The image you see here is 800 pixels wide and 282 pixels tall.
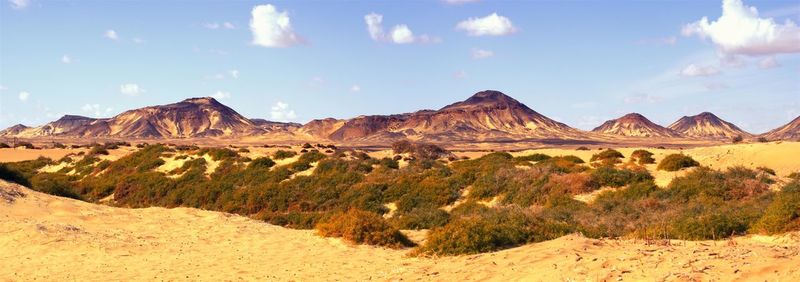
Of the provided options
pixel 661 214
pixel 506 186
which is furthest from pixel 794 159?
pixel 661 214

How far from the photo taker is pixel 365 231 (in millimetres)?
14977

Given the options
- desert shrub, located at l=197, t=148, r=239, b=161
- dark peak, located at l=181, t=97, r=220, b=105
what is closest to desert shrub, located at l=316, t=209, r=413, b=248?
desert shrub, located at l=197, t=148, r=239, b=161

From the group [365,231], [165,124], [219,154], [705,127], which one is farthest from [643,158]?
[705,127]

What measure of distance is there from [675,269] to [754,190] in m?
16.1

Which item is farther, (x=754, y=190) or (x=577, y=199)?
(x=577, y=199)

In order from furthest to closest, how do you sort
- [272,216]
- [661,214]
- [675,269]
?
[272,216] < [661,214] < [675,269]

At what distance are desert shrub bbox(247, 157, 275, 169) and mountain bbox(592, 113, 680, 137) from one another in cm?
12046

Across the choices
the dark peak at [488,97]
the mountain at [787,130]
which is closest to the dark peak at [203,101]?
the dark peak at [488,97]

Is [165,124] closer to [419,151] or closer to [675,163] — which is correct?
[419,151]

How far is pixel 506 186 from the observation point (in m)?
27.4

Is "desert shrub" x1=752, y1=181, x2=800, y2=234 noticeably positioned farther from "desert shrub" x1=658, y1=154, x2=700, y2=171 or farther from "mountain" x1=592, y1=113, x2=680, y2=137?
"mountain" x1=592, y1=113, x2=680, y2=137

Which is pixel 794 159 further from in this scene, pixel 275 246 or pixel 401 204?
pixel 275 246

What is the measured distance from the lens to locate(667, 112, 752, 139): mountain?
15574 cm

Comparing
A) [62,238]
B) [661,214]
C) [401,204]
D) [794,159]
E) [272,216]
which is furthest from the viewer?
[794,159]
